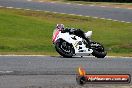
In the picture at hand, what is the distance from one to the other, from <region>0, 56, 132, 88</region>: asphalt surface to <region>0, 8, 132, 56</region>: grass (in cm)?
435

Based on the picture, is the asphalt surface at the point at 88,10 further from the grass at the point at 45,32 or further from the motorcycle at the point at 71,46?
the motorcycle at the point at 71,46

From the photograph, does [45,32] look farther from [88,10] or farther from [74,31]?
[88,10]

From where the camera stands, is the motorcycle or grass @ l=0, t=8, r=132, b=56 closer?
the motorcycle

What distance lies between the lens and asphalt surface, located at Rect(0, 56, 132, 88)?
12.1m

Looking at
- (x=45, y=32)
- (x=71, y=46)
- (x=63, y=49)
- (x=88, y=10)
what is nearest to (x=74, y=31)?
(x=71, y=46)

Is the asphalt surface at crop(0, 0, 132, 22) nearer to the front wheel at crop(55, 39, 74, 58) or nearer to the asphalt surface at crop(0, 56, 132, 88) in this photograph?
the front wheel at crop(55, 39, 74, 58)

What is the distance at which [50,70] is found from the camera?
1428 centimetres

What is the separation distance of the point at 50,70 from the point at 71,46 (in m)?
4.51

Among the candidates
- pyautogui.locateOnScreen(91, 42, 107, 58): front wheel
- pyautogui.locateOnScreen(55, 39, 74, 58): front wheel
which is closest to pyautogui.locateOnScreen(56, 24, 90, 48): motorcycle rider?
pyautogui.locateOnScreen(91, 42, 107, 58): front wheel

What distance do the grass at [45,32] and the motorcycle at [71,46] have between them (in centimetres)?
255

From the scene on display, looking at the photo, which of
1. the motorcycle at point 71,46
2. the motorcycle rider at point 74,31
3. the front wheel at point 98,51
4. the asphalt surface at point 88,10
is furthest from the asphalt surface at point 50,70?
the asphalt surface at point 88,10

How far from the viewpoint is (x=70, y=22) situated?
3319 cm

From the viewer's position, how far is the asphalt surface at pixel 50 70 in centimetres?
1207

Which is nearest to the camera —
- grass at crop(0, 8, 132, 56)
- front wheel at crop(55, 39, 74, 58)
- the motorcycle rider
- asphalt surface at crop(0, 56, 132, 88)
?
asphalt surface at crop(0, 56, 132, 88)
